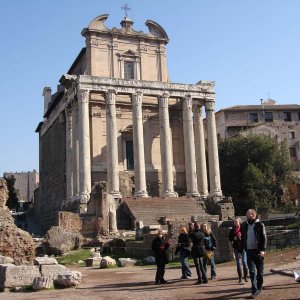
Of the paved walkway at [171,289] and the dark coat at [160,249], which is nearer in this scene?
the paved walkway at [171,289]

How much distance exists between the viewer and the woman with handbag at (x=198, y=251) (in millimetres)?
9969

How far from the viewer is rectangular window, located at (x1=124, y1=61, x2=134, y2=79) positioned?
40.8 m

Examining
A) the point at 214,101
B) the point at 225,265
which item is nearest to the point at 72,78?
the point at 214,101

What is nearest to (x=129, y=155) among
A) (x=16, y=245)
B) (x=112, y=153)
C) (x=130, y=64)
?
(x=112, y=153)

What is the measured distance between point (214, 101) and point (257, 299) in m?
32.7

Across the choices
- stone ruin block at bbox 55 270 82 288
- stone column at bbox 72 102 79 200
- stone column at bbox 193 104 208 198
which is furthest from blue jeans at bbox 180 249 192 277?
stone column at bbox 193 104 208 198

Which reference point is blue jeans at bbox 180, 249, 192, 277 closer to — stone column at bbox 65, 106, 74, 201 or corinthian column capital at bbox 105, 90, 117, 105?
corinthian column capital at bbox 105, 90, 117, 105

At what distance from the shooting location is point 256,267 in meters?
8.20

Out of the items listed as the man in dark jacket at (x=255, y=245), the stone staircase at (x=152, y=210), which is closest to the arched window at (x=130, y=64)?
the stone staircase at (x=152, y=210)

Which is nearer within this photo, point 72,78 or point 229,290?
point 229,290

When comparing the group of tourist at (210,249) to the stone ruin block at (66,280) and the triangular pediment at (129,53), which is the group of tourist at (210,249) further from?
the triangular pediment at (129,53)

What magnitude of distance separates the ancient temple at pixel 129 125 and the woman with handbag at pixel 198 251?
2333 cm

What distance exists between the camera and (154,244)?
36.6 ft

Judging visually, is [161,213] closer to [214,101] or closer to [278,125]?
[214,101]
